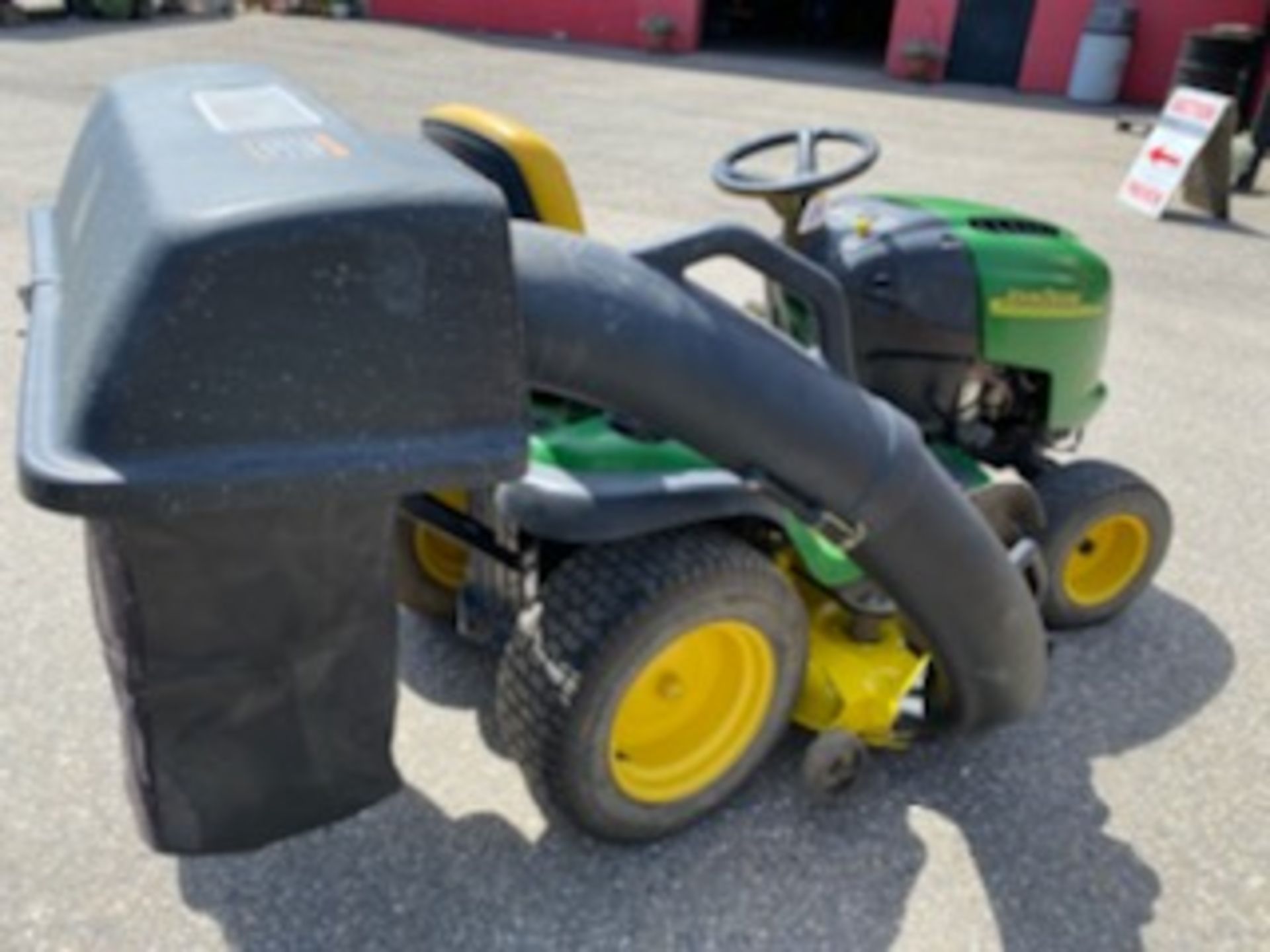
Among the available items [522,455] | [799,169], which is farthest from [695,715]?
[799,169]

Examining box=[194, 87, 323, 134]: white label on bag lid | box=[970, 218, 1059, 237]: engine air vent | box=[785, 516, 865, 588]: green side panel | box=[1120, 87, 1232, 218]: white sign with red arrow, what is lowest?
box=[1120, 87, 1232, 218]: white sign with red arrow

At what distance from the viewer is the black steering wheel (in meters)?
2.22

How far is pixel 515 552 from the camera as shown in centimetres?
197

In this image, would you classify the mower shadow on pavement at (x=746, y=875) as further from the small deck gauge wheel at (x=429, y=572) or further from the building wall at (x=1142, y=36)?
the building wall at (x=1142, y=36)

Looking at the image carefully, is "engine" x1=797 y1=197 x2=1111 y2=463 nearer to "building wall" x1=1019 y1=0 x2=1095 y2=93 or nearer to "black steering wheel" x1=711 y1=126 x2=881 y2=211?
"black steering wheel" x1=711 y1=126 x2=881 y2=211

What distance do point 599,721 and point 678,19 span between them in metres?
15.2

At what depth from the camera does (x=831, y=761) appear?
208cm

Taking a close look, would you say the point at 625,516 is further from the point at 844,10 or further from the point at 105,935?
the point at 844,10

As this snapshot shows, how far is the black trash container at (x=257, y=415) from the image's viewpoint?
113cm

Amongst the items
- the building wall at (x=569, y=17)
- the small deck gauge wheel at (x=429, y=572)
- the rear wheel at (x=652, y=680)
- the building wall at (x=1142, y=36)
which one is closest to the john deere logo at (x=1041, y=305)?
the rear wheel at (x=652, y=680)

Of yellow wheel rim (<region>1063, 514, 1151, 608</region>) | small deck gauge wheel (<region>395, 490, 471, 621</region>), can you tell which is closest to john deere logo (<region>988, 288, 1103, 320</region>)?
yellow wheel rim (<region>1063, 514, 1151, 608</region>)

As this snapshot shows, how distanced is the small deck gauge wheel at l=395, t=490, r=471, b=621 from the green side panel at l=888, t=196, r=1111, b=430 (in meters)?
1.33

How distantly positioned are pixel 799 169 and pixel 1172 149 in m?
6.54

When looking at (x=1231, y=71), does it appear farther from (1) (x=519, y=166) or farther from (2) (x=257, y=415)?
(2) (x=257, y=415)
